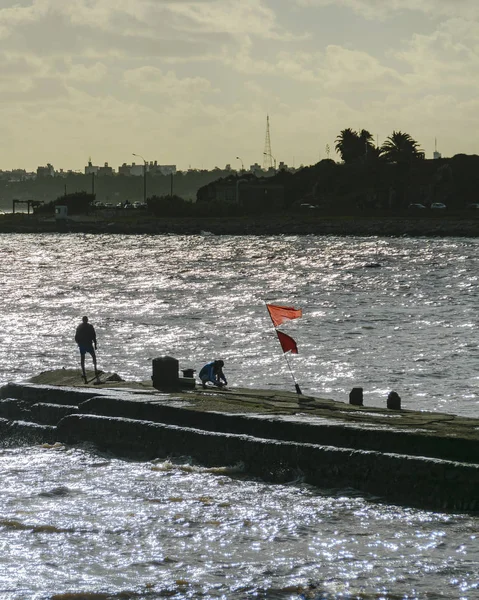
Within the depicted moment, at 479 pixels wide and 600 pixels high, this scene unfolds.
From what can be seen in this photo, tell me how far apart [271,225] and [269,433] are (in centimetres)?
12152

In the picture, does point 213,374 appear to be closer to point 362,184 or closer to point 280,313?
point 280,313

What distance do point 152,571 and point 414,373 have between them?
18.9 metres

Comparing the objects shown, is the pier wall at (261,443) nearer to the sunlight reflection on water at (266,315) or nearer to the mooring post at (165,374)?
the mooring post at (165,374)

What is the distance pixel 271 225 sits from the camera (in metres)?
139

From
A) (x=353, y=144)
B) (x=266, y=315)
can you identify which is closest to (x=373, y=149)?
(x=353, y=144)

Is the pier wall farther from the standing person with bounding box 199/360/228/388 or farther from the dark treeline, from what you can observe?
the dark treeline

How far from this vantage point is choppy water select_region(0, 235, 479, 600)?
42.7 ft

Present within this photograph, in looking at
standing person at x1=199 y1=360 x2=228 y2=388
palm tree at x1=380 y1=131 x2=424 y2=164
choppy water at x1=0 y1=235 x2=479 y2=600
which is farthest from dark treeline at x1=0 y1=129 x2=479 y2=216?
standing person at x1=199 y1=360 x2=228 y2=388

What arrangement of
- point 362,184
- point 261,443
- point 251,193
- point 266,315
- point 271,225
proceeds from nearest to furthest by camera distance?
point 261,443
point 266,315
point 271,225
point 362,184
point 251,193

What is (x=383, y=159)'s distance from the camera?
148m

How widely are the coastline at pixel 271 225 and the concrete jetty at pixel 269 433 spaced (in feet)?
334

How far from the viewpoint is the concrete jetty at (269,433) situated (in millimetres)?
15586

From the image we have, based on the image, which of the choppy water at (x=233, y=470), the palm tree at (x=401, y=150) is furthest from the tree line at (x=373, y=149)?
the choppy water at (x=233, y=470)

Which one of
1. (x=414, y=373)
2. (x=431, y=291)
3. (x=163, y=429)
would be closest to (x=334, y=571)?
(x=163, y=429)
